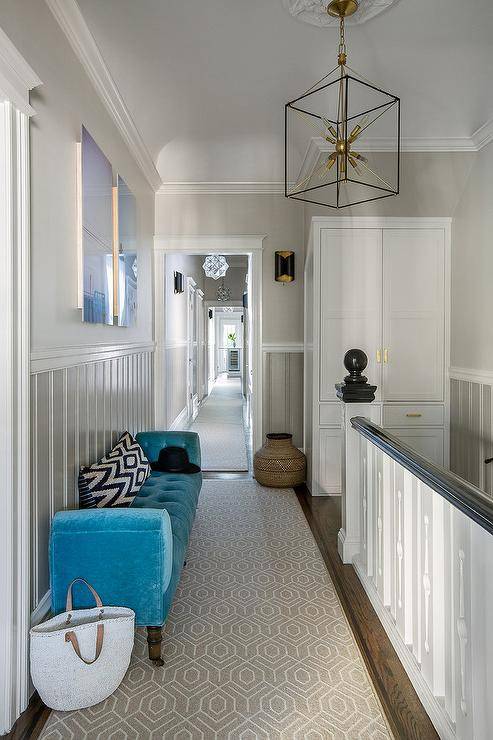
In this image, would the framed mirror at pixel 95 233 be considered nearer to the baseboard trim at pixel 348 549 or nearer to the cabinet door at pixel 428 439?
the baseboard trim at pixel 348 549

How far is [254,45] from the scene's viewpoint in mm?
2855

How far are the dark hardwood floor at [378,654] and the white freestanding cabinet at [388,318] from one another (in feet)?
3.99

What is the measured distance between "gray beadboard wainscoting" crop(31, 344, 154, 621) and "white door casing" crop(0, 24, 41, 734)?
14 centimetres

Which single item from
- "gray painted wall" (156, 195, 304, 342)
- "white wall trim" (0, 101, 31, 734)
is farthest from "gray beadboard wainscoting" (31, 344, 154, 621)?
"gray painted wall" (156, 195, 304, 342)

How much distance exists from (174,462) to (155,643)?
56.0 inches

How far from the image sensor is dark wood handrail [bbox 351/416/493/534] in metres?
1.20

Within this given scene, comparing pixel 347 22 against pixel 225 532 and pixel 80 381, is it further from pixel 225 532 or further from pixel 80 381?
pixel 225 532

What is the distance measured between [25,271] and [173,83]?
6.94ft

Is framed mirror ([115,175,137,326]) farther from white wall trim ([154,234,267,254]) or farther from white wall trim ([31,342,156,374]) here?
white wall trim ([154,234,267,254])

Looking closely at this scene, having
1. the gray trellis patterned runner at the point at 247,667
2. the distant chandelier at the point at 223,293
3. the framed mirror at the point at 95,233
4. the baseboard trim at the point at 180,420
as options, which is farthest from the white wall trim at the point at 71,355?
the distant chandelier at the point at 223,293

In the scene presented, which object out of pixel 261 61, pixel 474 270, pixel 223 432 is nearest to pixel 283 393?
pixel 474 270

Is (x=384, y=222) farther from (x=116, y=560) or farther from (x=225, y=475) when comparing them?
(x=116, y=560)

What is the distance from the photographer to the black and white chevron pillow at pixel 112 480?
8.23 feet

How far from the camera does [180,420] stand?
714 cm
